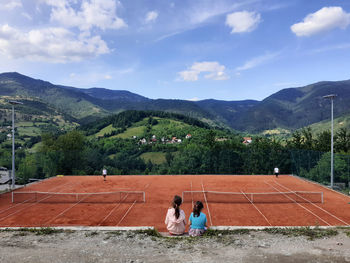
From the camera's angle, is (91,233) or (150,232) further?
(91,233)

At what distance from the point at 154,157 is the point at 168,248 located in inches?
1051

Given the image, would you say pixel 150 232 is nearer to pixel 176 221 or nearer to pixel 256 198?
pixel 176 221

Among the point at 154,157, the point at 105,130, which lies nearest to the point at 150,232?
the point at 154,157

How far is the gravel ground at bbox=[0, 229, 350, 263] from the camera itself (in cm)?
618

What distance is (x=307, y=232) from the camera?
25.6ft

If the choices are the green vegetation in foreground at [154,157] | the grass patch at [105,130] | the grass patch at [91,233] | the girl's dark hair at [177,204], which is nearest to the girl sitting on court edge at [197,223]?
the girl's dark hair at [177,204]

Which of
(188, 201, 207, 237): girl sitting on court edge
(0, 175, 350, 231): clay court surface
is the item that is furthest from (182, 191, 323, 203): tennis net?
(188, 201, 207, 237): girl sitting on court edge

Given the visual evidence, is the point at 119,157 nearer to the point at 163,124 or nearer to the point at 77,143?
the point at 77,143

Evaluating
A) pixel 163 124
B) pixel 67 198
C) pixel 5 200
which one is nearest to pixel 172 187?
A: pixel 67 198

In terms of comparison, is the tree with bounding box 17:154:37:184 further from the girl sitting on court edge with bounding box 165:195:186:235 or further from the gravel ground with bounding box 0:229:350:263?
the girl sitting on court edge with bounding box 165:195:186:235

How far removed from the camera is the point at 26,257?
637cm

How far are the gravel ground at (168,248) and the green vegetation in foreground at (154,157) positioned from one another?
24101 mm

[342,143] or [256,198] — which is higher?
[342,143]

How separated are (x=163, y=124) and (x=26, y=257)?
4325 inches
